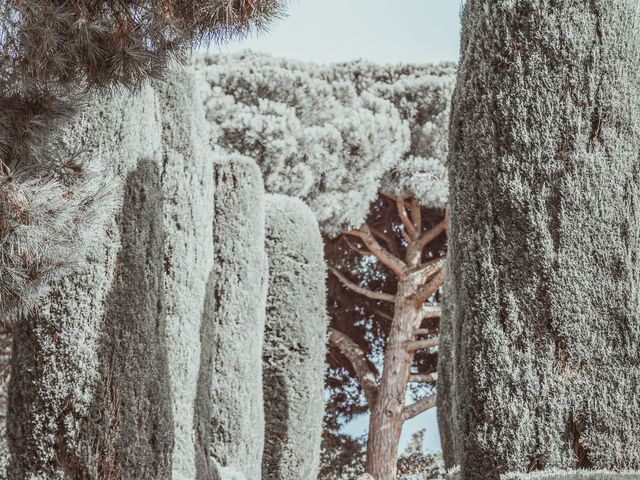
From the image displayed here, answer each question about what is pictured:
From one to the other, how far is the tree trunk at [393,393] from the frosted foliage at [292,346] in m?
4.64

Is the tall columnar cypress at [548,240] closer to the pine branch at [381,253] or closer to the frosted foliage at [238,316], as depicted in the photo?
the frosted foliage at [238,316]

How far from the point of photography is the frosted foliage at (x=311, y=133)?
13484 millimetres

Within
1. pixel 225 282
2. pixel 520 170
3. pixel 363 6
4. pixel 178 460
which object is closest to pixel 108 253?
pixel 178 460

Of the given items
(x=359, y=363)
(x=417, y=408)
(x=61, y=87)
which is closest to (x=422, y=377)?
(x=417, y=408)

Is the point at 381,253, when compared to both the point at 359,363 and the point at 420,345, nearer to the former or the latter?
the point at 420,345

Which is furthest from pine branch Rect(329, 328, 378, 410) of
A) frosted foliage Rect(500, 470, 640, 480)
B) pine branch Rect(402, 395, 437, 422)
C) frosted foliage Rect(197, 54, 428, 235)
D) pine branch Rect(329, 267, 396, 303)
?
frosted foliage Rect(500, 470, 640, 480)

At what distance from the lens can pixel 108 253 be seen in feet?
17.4

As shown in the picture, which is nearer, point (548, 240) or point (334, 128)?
point (548, 240)

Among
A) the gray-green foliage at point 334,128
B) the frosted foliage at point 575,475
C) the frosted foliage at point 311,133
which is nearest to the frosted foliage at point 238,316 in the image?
the gray-green foliage at point 334,128

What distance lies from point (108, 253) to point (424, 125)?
10.6 m

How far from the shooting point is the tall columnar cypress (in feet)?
13.7

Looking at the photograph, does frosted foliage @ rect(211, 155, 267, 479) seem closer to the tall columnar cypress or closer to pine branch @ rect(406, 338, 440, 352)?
the tall columnar cypress

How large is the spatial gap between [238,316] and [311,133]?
5.81 m

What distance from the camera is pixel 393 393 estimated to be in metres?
15.0
